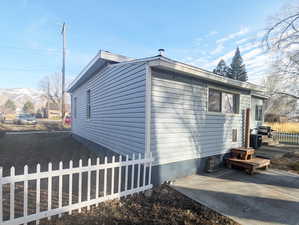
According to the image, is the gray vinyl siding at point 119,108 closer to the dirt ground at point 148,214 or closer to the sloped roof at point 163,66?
the sloped roof at point 163,66

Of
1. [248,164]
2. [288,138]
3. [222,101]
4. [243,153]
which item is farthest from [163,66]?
[288,138]

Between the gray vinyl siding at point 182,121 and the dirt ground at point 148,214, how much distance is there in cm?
106

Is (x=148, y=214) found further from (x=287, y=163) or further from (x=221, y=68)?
(x=221, y=68)

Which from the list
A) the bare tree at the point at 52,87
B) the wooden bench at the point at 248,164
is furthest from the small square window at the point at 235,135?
the bare tree at the point at 52,87

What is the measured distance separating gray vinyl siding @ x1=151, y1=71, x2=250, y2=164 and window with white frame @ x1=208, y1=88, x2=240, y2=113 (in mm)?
282

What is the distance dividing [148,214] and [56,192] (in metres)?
2.24

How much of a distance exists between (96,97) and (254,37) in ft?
32.4

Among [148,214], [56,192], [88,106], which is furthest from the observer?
Result: [88,106]

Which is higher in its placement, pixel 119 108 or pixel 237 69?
pixel 237 69

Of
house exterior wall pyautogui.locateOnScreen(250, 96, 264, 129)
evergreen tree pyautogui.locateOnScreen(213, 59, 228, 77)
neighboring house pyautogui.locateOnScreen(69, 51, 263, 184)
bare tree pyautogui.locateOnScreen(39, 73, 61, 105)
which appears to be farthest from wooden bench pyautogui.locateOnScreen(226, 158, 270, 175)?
bare tree pyautogui.locateOnScreen(39, 73, 61, 105)

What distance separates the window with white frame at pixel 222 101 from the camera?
5.62 m

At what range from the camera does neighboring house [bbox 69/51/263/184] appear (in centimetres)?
404

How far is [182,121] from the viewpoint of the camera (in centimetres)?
463

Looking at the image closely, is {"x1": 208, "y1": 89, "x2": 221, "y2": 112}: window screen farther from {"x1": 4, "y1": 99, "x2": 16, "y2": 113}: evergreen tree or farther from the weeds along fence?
{"x1": 4, "y1": 99, "x2": 16, "y2": 113}: evergreen tree
